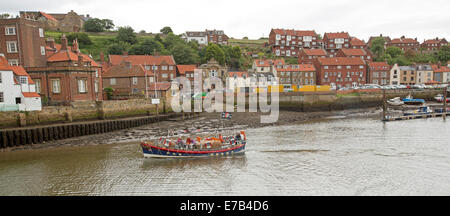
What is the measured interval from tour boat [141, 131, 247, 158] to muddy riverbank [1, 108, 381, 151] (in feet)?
12.4

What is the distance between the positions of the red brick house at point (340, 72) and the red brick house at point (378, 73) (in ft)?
8.42

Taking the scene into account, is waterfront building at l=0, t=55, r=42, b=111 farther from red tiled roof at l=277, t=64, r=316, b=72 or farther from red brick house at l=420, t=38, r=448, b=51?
red brick house at l=420, t=38, r=448, b=51

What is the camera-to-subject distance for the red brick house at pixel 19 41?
32.8m

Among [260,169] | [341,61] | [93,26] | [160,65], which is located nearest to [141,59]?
[160,65]

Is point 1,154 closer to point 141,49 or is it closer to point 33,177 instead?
point 33,177

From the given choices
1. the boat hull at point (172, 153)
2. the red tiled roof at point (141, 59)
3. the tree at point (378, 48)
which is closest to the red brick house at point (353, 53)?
the tree at point (378, 48)

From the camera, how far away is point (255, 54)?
90375mm

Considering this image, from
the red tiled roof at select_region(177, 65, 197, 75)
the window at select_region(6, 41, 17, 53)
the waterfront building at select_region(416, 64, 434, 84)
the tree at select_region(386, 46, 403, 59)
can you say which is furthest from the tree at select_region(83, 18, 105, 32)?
the waterfront building at select_region(416, 64, 434, 84)

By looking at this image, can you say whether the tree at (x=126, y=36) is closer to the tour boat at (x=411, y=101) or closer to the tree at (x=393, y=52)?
the tour boat at (x=411, y=101)

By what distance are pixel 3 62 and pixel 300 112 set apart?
36630 millimetres

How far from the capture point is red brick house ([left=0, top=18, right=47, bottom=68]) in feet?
108
